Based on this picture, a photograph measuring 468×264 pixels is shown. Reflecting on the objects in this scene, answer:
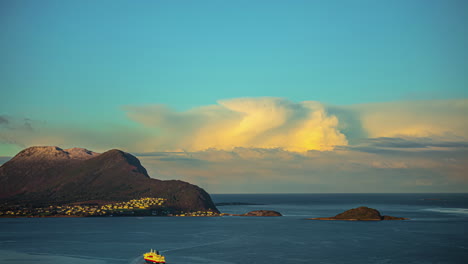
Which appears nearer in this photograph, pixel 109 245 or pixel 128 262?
pixel 128 262

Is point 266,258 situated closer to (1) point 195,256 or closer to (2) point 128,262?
(1) point 195,256

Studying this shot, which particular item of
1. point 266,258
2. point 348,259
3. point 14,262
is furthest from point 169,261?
point 348,259

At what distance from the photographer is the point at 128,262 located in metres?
128

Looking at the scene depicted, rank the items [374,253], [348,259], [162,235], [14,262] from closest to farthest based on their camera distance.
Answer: [14,262]
[348,259]
[374,253]
[162,235]

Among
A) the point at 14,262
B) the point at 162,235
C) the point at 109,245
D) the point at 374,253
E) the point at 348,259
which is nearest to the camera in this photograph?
the point at 14,262

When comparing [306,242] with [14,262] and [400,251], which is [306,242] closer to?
[400,251]

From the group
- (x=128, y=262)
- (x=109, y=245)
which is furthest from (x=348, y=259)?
(x=109, y=245)

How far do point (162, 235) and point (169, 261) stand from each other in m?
73.7

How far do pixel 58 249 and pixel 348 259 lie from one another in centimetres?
8814

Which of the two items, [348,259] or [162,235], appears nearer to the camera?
[348,259]

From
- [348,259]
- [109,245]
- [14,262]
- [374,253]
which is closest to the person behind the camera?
[14,262]

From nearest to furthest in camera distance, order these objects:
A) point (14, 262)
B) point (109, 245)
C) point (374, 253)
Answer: point (14, 262)
point (374, 253)
point (109, 245)

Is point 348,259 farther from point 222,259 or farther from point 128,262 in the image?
point 128,262

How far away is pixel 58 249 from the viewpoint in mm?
152500
